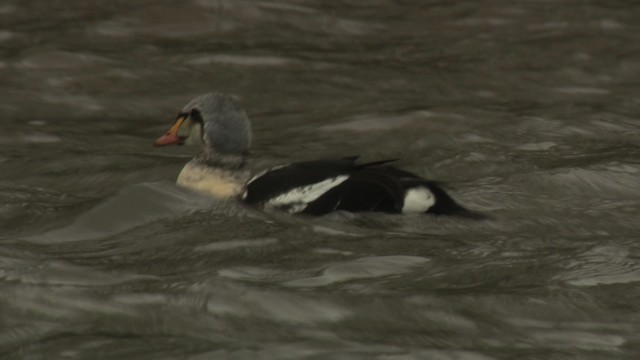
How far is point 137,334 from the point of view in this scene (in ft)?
21.5

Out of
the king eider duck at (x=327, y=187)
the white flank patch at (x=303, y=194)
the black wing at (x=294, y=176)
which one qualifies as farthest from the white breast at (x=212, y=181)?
the white flank patch at (x=303, y=194)

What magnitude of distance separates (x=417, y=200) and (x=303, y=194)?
54 cm

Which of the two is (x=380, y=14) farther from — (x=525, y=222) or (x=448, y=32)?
(x=525, y=222)

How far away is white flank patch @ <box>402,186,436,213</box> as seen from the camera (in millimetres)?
8430

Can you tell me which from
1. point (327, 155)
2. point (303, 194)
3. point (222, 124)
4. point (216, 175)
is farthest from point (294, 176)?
point (327, 155)

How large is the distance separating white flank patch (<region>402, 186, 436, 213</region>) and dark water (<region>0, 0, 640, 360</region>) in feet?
0.27

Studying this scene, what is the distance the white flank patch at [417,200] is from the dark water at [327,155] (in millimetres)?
81

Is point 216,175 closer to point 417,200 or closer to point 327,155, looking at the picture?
point 417,200

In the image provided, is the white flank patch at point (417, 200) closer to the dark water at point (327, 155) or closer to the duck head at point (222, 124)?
the dark water at point (327, 155)

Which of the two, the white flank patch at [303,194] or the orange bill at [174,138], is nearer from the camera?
the white flank patch at [303,194]

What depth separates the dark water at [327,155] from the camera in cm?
671

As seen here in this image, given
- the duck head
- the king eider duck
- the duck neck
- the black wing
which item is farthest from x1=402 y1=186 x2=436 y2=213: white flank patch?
the duck head

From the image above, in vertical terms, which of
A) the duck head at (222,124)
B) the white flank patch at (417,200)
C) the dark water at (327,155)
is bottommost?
the dark water at (327,155)

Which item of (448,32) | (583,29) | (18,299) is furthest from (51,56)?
(18,299)
